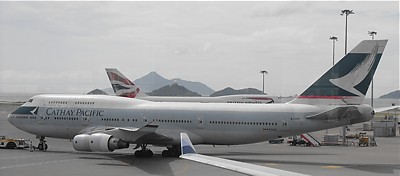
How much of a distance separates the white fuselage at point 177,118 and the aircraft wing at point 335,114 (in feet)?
0.65

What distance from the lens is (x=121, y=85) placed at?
54906 mm

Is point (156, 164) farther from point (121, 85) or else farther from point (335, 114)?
point (121, 85)

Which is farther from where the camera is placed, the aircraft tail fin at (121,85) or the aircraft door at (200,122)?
the aircraft tail fin at (121,85)

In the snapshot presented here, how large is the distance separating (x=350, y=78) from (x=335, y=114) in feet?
7.20

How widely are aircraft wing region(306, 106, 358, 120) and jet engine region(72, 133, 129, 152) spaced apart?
1018 centimetres

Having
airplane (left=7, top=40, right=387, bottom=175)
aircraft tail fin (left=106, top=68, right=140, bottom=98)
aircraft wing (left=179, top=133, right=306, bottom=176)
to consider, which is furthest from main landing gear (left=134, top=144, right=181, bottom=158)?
aircraft tail fin (left=106, top=68, right=140, bottom=98)

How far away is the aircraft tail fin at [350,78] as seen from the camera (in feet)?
80.7

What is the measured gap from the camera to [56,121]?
98.3ft

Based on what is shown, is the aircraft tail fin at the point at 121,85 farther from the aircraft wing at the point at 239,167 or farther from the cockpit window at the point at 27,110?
the aircraft wing at the point at 239,167

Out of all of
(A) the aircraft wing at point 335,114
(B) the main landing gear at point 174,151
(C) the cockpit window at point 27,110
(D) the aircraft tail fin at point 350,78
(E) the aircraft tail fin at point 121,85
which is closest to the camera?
(A) the aircraft wing at point 335,114

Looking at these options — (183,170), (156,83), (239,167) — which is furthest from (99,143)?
(156,83)

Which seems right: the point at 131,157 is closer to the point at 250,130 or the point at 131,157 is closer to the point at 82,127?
the point at 82,127

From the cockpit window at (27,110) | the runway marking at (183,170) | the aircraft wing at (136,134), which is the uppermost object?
the cockpit window at (27,110)

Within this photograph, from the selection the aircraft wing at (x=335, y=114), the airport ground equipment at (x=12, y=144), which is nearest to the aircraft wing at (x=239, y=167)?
the aircraft wing at (x=335, y=114)
